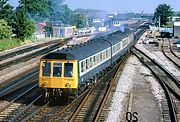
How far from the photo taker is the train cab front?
682 inches

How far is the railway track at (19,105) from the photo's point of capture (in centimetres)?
1606

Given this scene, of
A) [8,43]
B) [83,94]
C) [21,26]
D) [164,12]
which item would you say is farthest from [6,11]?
[164,12]

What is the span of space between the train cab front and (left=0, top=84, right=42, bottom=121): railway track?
1.25 metres

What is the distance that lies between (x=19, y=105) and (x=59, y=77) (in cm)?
246

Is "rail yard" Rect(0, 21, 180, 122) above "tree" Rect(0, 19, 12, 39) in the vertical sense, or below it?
below

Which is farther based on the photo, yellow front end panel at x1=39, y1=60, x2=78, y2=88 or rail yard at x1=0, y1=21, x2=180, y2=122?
yellow front end panel at x1=39, y1=60, x2=78, y2=88

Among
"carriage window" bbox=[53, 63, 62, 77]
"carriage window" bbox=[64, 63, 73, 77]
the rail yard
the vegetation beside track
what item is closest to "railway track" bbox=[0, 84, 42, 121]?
the rail yard

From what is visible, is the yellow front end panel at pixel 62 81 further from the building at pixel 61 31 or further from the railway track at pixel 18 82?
the building at pixel 61 31

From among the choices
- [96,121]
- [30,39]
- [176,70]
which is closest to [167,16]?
[30,39]

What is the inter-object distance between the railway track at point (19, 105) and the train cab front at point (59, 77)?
1.25m

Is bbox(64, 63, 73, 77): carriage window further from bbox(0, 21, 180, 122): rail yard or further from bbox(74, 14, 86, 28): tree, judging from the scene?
bbox(74, 14, 86, 28): tree

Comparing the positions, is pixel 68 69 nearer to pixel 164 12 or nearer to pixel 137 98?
pixel 137 98

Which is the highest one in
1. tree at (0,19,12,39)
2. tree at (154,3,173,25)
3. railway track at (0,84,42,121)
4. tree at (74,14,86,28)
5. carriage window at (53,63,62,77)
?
tree at (154,3,173,25)

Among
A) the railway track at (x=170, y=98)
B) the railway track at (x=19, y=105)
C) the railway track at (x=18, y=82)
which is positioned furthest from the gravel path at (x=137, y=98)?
the railway track at (x=18, y=82)
